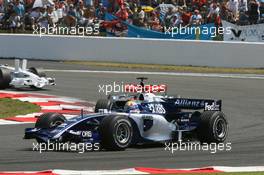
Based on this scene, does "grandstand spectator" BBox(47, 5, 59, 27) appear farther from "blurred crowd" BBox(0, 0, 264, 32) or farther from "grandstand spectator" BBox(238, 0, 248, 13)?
"grandstand spectator" BBox(238, 0, 248, 13)

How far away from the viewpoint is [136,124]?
1204 centimetres

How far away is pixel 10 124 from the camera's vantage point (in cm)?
1504

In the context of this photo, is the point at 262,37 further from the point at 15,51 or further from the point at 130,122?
the point at 130,122

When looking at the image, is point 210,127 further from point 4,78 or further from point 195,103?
point 4,78

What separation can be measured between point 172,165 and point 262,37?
16.9 metres

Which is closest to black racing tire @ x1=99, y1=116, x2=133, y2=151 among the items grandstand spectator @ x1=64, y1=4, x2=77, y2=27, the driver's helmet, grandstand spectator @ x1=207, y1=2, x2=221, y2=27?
the driver's helmet

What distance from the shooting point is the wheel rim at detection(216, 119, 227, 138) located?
12.7 m

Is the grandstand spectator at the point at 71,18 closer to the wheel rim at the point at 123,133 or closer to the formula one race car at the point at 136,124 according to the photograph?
the formula one race car at the point at 136,124

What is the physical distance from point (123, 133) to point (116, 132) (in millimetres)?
286

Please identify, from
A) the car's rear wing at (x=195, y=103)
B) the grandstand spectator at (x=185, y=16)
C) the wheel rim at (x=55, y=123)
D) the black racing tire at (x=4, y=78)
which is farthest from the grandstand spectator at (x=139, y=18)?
the wheel rim at (x=55, y=123)

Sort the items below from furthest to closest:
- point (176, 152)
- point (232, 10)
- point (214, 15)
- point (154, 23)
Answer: point (154, 23), point (232, 10), point (214, 15), point (176, 152)

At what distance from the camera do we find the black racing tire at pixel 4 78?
2083cm

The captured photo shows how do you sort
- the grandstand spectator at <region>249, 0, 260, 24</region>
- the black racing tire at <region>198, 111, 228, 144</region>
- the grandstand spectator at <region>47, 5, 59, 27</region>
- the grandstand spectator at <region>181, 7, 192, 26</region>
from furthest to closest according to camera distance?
the grandstand spectator at <region>47, 5, 59, 27</region> → the grandstand spectator at <region>181, 7, 192, 26</region> → the grandstand spectator at <region>249, 0, 260, 24</region> → the black racing tire at <region>198, 111, 228, 144</region>

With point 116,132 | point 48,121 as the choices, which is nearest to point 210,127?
point 116,132
